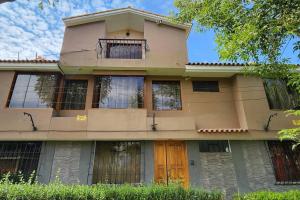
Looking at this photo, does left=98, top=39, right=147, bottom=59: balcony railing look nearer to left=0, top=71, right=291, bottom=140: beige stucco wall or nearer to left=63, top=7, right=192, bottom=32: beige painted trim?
left=63, top=7, right=192, bottom=32: beige painted trim

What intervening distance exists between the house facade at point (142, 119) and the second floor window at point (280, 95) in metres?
0.06

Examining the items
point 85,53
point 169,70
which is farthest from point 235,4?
point 85,53

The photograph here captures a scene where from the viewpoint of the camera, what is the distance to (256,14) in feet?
21.8

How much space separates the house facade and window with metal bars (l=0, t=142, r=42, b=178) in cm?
4

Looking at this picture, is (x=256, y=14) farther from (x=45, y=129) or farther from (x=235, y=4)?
(x=45, y=129)

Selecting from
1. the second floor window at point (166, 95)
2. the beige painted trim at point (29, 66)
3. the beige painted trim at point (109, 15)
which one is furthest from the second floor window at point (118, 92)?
the beige painted trim at point (109, 15)

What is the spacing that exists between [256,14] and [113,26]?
849cm

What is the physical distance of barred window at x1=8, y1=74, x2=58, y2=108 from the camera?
10.4 meters

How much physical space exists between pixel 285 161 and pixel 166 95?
6.17 metres

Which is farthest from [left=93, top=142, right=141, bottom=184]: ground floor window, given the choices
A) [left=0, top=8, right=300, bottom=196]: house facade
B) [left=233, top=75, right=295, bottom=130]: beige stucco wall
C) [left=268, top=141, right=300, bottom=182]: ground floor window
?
[left=268, top=141, right=300, bottom=182]: ground floor window

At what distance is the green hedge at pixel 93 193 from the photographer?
233 inches

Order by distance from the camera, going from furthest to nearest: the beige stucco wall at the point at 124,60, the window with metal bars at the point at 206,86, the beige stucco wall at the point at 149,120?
the window with metal bars at the point at 206,86 → the beige stucco wall at the point at 124,60 → the beige stucco wall at the point at 149,120

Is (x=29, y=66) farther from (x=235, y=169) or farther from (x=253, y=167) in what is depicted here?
(x=253, y=167)

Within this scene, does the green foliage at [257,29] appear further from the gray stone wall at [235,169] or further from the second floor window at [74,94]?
the second floor window at [74,94]
